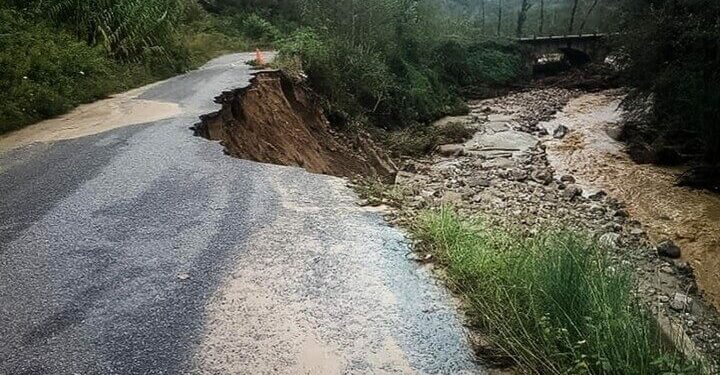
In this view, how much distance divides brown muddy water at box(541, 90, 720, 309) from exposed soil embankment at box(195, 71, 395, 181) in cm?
518

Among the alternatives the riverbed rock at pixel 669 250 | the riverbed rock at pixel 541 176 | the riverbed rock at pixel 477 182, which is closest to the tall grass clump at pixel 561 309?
the riverbed rock at pixel 669 250

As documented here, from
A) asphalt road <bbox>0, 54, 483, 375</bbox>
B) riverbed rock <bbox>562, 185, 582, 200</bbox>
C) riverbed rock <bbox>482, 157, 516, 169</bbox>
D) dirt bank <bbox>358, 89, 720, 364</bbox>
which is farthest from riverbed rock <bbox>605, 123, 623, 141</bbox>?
asphalt road <bbox>0, 54, 483, 375</bbox>

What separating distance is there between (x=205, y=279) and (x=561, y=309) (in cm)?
257

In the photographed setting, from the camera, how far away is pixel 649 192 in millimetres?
11547

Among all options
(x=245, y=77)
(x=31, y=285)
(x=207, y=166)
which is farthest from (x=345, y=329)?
(x=245, y=77)

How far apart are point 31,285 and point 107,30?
38.0 ft

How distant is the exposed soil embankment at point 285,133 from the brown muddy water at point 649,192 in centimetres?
518

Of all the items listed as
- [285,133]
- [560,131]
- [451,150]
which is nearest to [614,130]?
[560,131]

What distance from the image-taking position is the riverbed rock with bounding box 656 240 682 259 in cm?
823

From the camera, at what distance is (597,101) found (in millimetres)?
25859

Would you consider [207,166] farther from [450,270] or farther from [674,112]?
[674,112]

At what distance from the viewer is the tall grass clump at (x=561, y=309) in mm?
2766

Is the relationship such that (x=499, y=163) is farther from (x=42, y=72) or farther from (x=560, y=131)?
(x=42, y=72)

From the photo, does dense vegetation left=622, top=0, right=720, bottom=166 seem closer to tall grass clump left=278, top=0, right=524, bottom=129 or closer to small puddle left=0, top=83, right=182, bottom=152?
tall grass clump left=278, top=0, right=524, bottom=129
